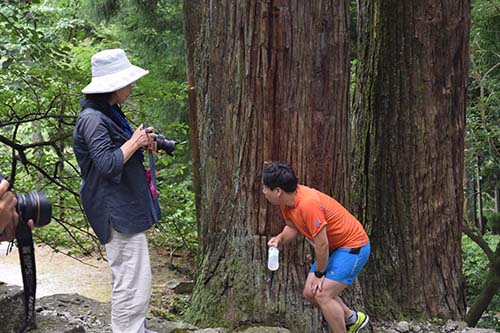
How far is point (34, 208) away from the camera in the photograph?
2.68m

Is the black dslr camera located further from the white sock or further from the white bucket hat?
the white sock

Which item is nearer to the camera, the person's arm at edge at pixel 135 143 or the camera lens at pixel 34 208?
the camera lens at pixel 34 208

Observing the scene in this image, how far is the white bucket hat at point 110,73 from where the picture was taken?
358 centimetres

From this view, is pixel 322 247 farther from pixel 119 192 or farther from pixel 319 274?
pixel 119 192

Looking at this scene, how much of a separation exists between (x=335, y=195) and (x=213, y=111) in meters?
1.05

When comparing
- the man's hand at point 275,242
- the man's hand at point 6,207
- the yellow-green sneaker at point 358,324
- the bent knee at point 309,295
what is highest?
the man's hand at point 6,207

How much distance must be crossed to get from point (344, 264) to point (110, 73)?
1863 mm

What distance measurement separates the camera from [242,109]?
437 cm

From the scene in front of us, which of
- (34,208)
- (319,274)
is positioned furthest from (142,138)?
(319,274)

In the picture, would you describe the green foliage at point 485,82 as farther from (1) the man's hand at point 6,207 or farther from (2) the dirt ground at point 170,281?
(1) the man's hand at point 6,207

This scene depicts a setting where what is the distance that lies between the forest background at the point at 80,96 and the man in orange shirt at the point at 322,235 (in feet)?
8.96

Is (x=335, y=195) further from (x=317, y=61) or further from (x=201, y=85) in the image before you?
(x=201, y=85)

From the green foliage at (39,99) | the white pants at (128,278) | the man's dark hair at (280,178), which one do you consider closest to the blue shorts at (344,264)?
the man's dark hair at (280,178)

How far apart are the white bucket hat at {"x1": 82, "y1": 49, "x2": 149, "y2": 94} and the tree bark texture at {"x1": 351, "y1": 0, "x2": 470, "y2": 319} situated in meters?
2.87
